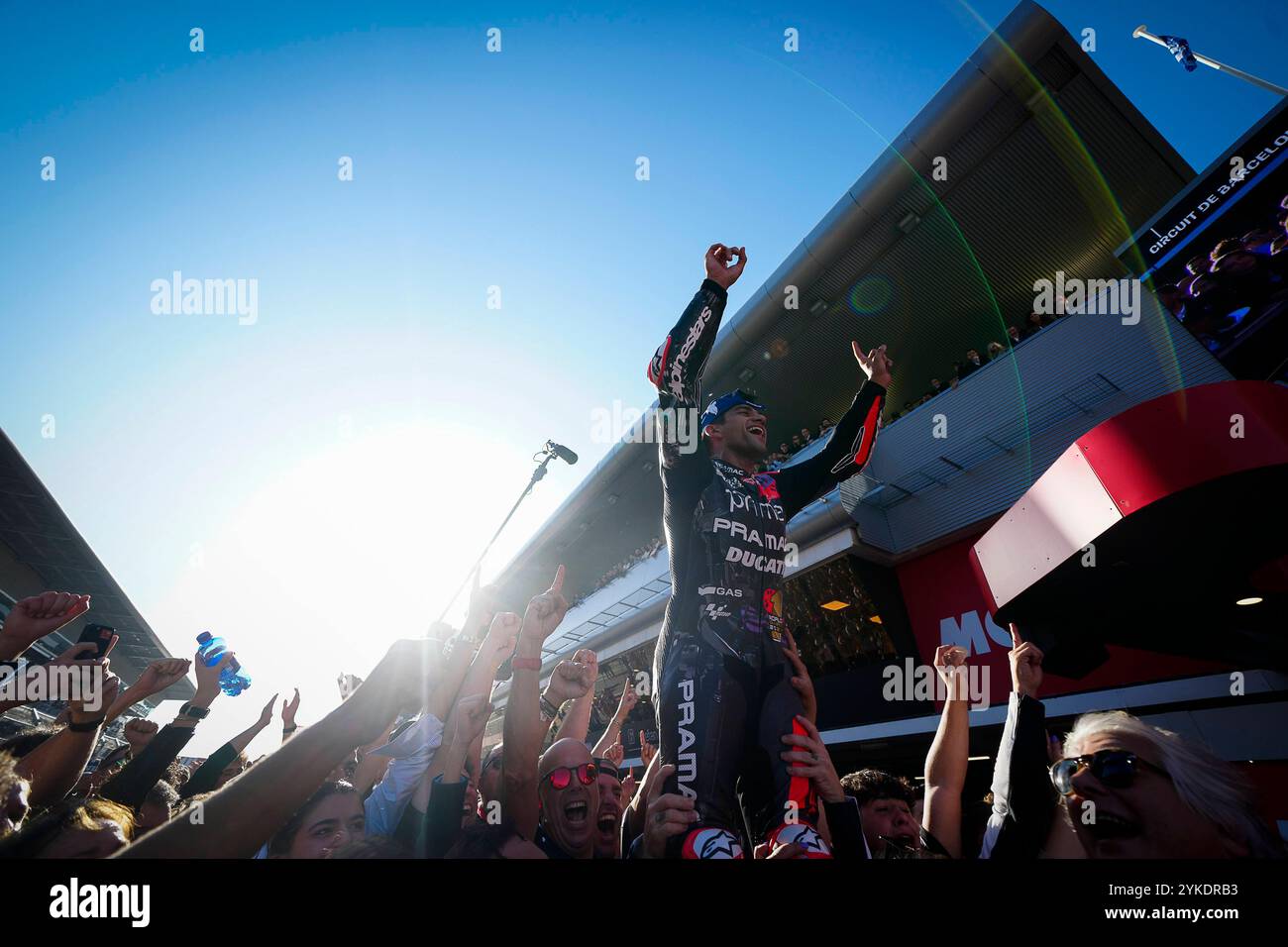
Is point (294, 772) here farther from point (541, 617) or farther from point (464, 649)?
point (464, 649)

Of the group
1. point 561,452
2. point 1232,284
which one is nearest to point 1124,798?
point 561,452

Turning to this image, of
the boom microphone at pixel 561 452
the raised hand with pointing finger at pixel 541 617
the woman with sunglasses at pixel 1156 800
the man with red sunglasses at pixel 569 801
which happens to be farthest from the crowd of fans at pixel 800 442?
the woman with sunglasses at pixel 1156 800

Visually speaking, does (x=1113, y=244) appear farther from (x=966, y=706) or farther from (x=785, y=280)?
(x=966, y=706)

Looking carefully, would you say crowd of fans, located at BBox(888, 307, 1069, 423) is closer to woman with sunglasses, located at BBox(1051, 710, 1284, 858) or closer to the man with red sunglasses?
woman with sunglasses, located at BBox(1051, 710, 1284, 858)

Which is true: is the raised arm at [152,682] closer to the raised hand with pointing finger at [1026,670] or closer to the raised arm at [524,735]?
the raised arm at [524,735]

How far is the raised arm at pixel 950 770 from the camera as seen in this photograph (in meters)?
2.04

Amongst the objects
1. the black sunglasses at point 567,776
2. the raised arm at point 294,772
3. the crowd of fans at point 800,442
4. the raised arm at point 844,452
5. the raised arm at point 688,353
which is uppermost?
the crowd of fans at point 800,442

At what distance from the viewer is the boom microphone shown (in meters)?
8.26

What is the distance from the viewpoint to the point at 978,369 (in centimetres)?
1045

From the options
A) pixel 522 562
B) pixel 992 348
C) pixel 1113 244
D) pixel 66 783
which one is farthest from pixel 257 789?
pixel 522 562

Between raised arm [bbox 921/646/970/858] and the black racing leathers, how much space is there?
0.59 meters

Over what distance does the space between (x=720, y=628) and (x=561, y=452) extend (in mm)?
6474

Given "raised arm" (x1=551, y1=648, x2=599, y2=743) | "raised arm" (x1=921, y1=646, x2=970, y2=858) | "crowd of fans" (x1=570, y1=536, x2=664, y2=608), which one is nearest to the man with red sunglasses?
"raised arm" (x1=551, y1=648, x2=599, y2=743)

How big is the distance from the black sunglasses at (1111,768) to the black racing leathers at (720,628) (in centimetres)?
75
